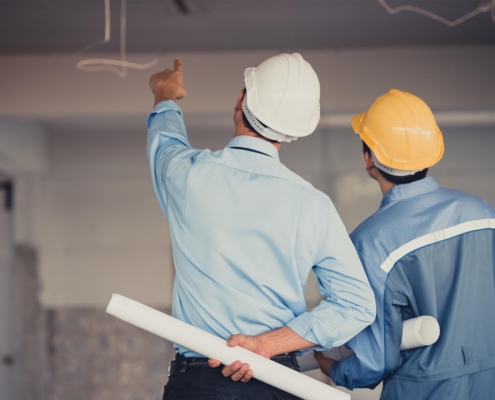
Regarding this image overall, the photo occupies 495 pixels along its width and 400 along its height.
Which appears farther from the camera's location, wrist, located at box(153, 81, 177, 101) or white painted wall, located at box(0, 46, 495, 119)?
white painted wall, located at box(0, 46, 495, 119)

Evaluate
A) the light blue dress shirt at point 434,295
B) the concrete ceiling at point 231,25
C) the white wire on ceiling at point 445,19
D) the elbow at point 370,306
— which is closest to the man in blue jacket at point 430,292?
the light blue dress shirt at point 434,295

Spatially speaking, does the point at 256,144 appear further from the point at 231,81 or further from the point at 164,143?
the point at 231,81

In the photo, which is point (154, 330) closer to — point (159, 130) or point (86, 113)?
point (159, 130)

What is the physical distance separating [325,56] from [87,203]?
176 centimetres

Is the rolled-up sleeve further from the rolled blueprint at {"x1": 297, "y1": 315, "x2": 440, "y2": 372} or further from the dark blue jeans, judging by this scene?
the rolled blueprint at {"x1": 297, "y1": 315, "x2": 440, "y2": 372}

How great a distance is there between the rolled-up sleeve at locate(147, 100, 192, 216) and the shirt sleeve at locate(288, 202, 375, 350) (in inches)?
Answer: 15.1

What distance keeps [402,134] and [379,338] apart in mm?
553

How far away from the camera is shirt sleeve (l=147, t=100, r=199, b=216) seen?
57.8 inches

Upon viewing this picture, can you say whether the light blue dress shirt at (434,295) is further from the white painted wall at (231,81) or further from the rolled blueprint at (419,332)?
the white painted wall at (231,81)

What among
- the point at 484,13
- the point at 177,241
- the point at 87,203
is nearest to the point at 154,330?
the point at 177,241

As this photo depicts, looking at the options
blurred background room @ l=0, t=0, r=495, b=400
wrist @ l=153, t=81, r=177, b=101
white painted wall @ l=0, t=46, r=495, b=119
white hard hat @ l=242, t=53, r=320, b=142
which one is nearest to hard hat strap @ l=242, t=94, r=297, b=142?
white hard hat @ l=242, t=53, r=320, b=142

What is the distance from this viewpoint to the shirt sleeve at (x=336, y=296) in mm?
1370

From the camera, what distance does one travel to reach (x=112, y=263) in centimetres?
405

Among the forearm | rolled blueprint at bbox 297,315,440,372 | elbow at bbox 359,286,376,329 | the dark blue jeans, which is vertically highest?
elbow at bbox 359,286,376,329
